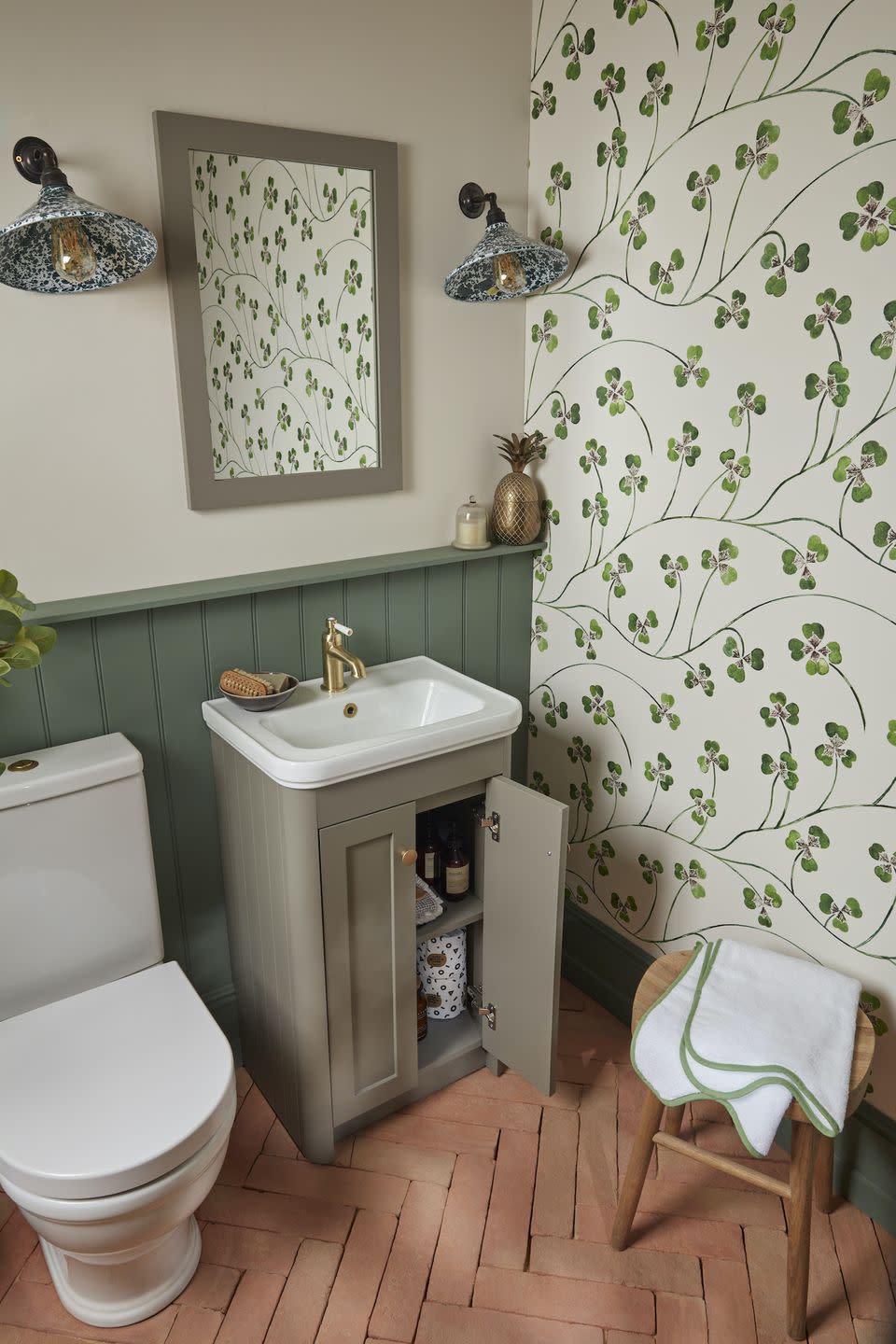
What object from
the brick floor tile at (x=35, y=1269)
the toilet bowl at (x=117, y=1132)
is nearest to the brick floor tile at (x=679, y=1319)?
the toilet bowl at (x=117, y=1132)

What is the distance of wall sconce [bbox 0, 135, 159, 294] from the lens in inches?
58.1

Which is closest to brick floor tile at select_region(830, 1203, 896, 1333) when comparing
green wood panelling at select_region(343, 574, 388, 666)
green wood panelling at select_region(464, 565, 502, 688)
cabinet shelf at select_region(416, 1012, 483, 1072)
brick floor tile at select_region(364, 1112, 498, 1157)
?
brick floor tile at select_region(364, 1112, 498, 1157)

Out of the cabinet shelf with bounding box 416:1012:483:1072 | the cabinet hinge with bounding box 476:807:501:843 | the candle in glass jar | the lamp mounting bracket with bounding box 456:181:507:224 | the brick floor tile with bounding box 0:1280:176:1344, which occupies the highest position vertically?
the lamp mounting bracket with bounding box 456:181:507:224

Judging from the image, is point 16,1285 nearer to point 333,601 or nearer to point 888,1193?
point 333,601

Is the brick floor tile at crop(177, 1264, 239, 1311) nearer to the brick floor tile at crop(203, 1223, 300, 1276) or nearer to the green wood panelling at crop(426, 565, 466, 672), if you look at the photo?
the brick floor tile at crop(203, 1223, 300, 1276)

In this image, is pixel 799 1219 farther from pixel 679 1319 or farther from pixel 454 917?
pixel 454 917

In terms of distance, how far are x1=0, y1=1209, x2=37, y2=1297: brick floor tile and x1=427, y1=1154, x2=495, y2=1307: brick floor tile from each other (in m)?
0.78

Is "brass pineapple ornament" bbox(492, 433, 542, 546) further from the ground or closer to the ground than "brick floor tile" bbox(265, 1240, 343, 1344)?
further from the ground

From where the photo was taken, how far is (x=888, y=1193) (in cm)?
179

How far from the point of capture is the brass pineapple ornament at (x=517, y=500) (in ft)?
7.44

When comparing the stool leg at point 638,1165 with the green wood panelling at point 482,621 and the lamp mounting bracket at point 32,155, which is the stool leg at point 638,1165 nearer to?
the green wood panelling at point 482,621

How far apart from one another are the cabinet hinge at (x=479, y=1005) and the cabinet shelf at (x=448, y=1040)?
36mm

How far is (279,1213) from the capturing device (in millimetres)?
1845

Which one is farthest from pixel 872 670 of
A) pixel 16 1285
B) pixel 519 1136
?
pixel 16 1285
